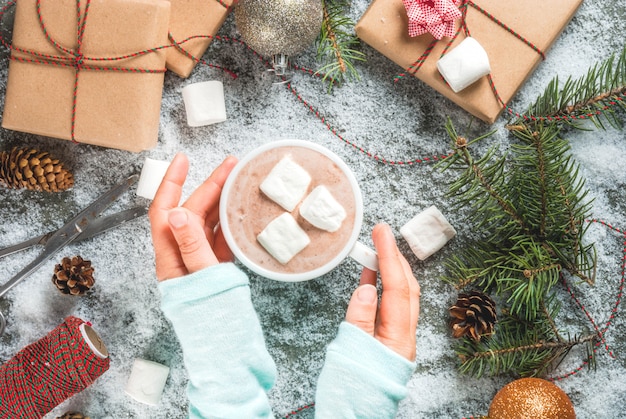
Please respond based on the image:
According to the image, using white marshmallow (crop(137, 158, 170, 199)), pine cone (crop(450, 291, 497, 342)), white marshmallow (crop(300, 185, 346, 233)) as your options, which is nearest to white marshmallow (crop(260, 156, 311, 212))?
white marshmallow (crop(300, 185, 346, 233))

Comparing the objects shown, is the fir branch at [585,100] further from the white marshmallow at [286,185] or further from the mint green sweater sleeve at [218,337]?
the mint green sweater sleeve at [218,337]

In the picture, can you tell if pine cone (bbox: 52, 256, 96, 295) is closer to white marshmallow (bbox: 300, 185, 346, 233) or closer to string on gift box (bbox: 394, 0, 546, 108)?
white marshmallow (bbox: 300, 185, 346, 233)

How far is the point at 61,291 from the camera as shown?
1049 mm

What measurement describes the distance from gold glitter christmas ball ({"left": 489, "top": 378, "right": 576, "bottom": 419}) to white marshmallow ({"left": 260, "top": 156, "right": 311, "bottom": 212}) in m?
0.47

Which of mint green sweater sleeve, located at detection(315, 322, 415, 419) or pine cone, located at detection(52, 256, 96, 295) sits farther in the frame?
pine cone, located at detection(52, 256, 96, 295)

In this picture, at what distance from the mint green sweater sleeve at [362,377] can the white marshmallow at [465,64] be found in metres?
0.46

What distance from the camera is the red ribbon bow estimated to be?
96 centimetres

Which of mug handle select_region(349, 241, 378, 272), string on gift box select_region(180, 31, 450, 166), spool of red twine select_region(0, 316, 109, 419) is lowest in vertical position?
spool of red twine select_region(0, 316, 109, 419)

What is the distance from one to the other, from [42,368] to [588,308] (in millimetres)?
1001

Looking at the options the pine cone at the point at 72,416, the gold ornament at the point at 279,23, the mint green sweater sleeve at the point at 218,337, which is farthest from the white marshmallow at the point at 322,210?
the pine cone at the point at 72,416

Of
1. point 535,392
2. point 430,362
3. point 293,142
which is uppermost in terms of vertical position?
point 293,142

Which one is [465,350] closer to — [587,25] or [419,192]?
[419,192]

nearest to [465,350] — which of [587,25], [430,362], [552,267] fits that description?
[430,362]

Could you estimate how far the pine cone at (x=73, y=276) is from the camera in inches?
40.7
